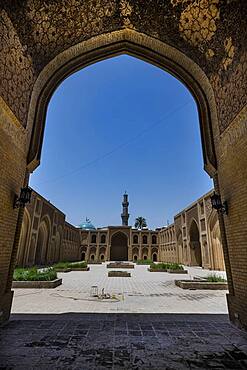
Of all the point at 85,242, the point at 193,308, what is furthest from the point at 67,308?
the point at 85,242

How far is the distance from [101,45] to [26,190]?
4.48m

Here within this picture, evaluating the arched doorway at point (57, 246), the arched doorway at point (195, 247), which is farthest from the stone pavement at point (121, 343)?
the arched doorway at point (57, 246)

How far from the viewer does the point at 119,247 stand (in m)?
50.9

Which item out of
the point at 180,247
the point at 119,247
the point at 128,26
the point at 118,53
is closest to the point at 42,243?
the point at 180,247

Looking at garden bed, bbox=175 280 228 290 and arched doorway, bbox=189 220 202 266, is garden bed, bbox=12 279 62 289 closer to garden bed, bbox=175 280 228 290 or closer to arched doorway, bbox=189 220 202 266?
garden bed, bbox=175 280 228 290

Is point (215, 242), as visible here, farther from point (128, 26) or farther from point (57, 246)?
point (128, 26)

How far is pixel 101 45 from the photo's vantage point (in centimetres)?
643

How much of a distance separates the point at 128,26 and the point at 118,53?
0.95 m

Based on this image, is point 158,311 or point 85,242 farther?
point 85,242

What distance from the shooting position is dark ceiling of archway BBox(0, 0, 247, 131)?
457 centimetres

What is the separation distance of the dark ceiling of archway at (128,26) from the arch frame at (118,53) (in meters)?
0.21

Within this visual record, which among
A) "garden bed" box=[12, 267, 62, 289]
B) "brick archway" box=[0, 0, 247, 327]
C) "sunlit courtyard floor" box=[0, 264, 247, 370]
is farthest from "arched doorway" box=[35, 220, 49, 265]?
"brick archway" box=[0, 0, 247, 327]

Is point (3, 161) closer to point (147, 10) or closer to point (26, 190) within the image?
point (26, 190)

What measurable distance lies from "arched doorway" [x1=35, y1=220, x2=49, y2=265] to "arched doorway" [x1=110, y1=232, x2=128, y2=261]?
25.2 meters
